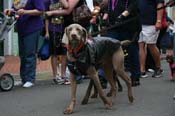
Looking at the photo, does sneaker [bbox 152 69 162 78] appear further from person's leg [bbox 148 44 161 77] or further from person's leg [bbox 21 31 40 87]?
person's leg [bbox 21 31 40 87]

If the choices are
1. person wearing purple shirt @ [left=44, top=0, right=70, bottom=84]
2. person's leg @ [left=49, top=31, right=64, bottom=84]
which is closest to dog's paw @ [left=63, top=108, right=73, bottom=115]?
person wearing purple shirt @ [left=44, top=0, right=70, bottom=84]

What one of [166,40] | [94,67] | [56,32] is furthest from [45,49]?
[166,40]

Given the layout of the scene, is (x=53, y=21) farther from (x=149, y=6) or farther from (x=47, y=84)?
(x=149, y=6)

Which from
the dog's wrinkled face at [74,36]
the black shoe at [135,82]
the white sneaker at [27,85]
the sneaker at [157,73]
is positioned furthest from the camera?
the sneaker at [157,73]

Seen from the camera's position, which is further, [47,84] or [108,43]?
[47,84]

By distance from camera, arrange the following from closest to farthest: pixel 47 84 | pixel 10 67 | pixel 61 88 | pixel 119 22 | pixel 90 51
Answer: pixel 90 51
pixel 119 22
pixel 61 88
pixel 47 84
pixel 10 67

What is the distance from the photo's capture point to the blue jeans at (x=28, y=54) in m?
10.1

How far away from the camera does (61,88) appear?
998 centimetres

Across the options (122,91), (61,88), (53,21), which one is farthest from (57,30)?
(122,91)

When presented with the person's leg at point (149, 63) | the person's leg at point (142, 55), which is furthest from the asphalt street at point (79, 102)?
the person's leg at point (149, 63)

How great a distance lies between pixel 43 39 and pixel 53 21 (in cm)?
59

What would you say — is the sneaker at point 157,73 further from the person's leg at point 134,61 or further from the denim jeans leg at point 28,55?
the denim jeans leg at point 28,55

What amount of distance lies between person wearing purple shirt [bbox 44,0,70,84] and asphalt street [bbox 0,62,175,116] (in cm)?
31

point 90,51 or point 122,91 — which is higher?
point 90,51
